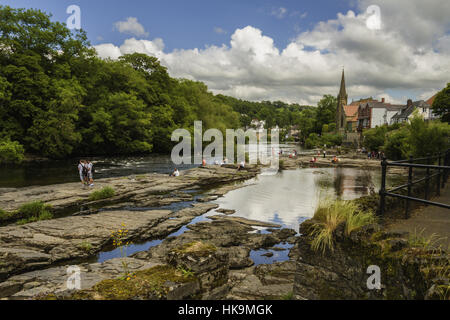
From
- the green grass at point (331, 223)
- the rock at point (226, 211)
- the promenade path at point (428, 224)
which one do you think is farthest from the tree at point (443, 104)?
the green grass at point (331, 223)

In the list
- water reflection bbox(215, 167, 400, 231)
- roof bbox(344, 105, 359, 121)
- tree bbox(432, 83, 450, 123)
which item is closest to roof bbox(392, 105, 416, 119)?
tree bbox(432, 83, 450, 123)

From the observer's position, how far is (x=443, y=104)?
150ft

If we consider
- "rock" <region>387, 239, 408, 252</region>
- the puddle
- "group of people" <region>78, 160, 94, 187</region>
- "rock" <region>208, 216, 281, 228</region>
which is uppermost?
"rock" <region>387, 239, 408, 252</region>

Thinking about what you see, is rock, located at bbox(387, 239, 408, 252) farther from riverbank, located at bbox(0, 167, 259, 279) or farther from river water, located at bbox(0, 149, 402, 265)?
riverbank, located at bbox(0, 167, 259, 279)

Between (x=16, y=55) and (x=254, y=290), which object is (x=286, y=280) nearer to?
(x=254, y=290)

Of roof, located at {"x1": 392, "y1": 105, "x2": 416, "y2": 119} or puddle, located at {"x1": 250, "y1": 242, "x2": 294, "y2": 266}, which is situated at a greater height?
roof, located at {"x1": 392, "y1": 105, "x2": 416, "y2": 119}

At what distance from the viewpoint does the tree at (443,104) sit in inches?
1761

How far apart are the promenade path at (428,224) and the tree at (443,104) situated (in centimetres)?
5092

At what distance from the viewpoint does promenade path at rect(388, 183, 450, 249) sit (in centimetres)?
439

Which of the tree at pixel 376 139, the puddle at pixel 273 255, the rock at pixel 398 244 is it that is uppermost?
the tree at pixel 376 139

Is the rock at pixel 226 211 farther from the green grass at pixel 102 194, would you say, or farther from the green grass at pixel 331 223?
the green grass at pixel 331 223

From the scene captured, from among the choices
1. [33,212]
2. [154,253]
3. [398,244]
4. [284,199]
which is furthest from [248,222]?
[33,212]

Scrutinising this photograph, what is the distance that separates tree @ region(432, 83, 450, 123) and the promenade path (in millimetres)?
50918
